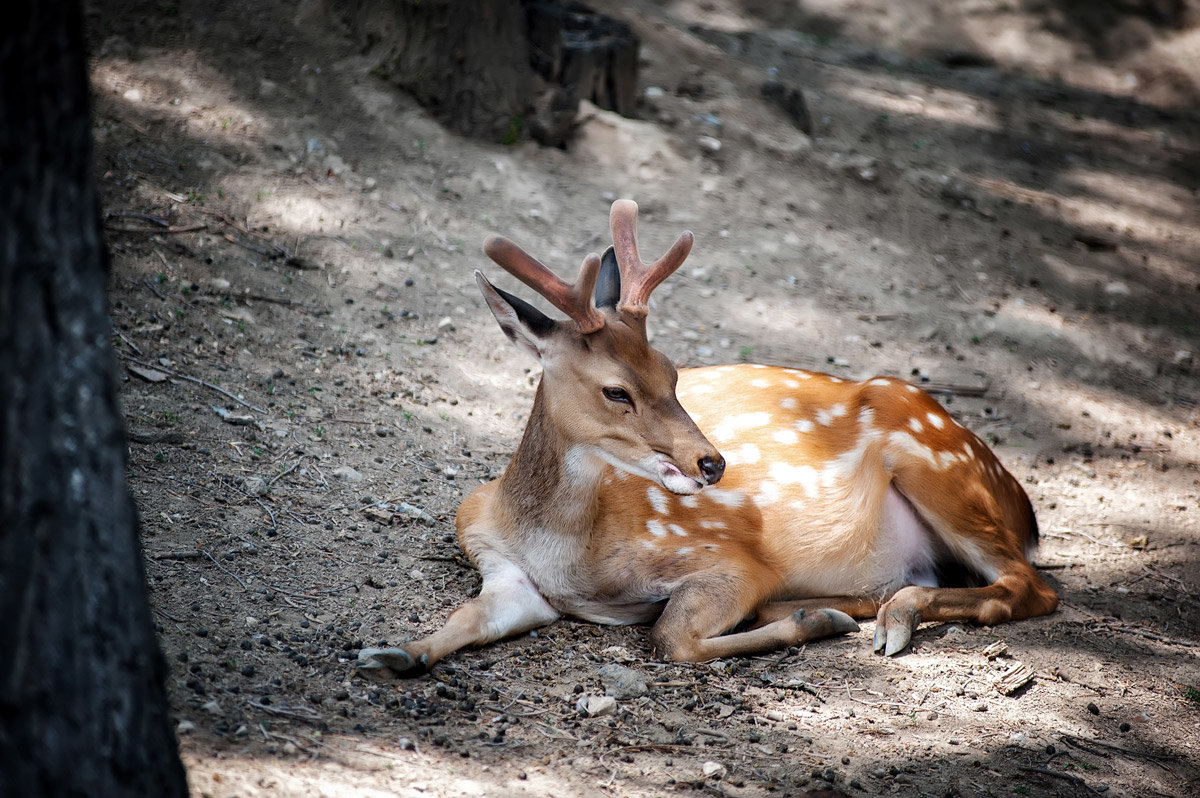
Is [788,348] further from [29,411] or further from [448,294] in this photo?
[29,411]

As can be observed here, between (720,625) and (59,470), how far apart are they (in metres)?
2.38

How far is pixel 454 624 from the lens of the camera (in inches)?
135

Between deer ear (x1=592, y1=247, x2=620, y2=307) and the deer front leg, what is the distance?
40.7 inches

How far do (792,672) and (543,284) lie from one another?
1.56 meters

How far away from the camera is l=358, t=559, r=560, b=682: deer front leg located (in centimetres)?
316

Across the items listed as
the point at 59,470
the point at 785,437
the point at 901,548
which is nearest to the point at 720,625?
the point at 785,437

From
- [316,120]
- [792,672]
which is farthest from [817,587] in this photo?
[316,120]

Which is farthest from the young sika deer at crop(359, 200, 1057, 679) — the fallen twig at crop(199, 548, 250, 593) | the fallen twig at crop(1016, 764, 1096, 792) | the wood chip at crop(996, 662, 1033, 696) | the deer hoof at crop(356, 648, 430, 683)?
the fallen twig at crop(1016, 764, 1096, 792)

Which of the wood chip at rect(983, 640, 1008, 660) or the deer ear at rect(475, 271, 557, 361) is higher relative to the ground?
the deer ear at rect(475, 271, 557, 361)

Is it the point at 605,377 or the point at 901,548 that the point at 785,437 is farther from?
the point at 605,377

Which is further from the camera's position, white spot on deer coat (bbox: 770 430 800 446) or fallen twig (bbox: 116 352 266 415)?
fallen twig (bbox: 116 352 266 415)

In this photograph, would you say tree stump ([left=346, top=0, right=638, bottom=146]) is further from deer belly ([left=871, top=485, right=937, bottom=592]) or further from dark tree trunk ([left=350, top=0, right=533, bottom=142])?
deer belly ([left=871, top=485, right=937, bottom=592])

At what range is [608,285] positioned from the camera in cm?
400

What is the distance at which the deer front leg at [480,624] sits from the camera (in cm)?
316
